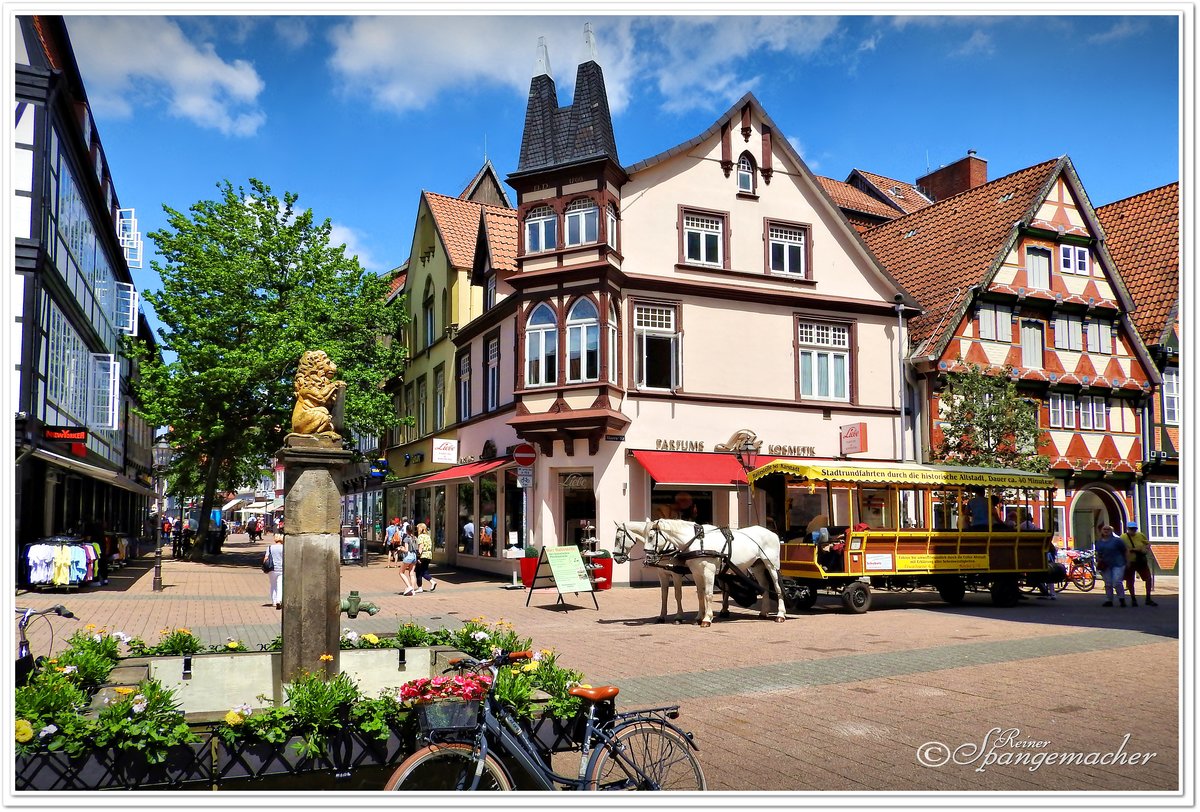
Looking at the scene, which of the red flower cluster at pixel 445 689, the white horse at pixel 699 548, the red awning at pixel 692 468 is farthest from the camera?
the red awning at pixel 692 468

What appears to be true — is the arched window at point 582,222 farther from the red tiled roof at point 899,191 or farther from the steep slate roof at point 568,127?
the red tiled roof at point 899,191

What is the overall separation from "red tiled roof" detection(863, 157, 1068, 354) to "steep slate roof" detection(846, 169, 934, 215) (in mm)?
10535

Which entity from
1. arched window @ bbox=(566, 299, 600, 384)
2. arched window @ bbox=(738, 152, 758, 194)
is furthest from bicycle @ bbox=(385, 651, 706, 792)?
arched window @ bbox=(738, 152, 758, 194)

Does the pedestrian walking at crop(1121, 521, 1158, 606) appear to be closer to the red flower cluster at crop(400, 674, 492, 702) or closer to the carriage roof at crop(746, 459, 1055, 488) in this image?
the carriage roof at crop(746, 459, 1055, 488)

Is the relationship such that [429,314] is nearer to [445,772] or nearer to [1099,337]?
[1099,337]

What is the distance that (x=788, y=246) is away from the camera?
28219mm

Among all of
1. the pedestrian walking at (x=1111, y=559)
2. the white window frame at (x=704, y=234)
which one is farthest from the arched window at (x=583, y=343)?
the pedestrian walking at (x=1111, y=559)

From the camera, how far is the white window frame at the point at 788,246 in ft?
91.7

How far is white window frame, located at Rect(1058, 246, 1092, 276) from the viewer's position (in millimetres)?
32688

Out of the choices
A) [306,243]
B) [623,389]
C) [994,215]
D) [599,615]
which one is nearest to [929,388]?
[994,215]

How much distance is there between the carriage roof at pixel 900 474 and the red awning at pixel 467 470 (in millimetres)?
10139

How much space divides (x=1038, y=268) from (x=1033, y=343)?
2.49 m

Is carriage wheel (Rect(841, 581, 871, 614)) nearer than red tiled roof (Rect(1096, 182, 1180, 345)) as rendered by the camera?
Yes

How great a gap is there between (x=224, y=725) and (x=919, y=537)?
618 inches
